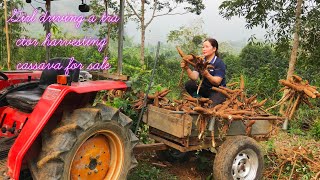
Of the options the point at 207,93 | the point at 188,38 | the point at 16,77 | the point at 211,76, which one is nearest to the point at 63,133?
the point at 16,77

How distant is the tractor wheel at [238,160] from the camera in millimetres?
3904

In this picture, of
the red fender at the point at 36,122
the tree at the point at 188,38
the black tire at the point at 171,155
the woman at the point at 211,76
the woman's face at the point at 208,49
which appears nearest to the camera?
the red fender at the point at 36,122

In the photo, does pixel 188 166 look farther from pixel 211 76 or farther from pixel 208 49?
pixel 208 49

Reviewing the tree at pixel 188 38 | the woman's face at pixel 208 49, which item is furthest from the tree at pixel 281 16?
the tree at pixel 188 38

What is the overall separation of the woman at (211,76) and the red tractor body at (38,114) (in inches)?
50.5

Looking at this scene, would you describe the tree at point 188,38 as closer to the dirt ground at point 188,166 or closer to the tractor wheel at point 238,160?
the dirt ground at point 188,166

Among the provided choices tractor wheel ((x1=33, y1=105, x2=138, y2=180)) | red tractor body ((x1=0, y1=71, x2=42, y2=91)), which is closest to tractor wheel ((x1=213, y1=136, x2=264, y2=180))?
tractor wheel ((x1=33, y1=105, x2=138, y2=180))

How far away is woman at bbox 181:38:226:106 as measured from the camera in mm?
4301

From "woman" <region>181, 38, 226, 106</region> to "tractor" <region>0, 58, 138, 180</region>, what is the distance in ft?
4.23

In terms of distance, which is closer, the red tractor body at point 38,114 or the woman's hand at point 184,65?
the red tractor body at point 38,114

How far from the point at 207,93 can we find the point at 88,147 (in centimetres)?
198

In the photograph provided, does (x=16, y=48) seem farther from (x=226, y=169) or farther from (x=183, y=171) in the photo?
(x=226, y=169)

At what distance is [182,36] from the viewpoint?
971 inches

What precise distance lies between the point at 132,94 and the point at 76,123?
1702 millimetres
